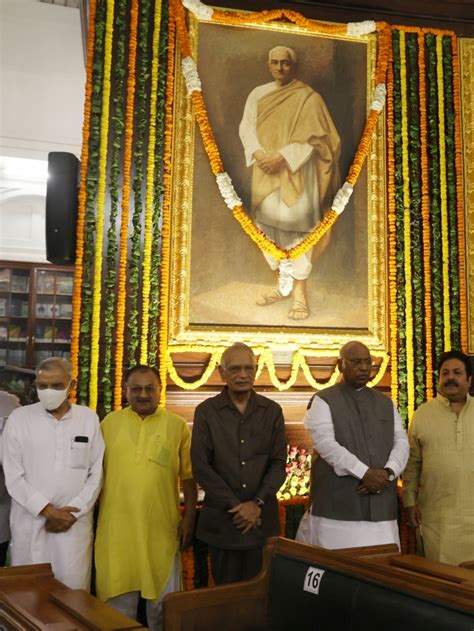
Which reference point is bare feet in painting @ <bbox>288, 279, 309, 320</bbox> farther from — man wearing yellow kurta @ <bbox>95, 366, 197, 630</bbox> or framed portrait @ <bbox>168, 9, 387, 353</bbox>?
man wearing yellow kurta @ <bbox>95, 366, 197, 630</bbox>

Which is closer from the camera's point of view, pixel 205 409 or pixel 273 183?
pixel 205 409

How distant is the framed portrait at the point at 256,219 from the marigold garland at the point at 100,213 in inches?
20.7

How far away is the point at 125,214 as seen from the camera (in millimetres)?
5102

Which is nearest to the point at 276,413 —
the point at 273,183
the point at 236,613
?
the point at 236,613

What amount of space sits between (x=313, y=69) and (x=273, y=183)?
1.02m

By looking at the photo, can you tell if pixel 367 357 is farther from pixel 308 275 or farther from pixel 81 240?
pixel 81 240

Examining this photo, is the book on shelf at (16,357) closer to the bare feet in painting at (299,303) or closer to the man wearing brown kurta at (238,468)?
the bare feet in painting at (299,303)

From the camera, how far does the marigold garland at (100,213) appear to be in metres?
4.89

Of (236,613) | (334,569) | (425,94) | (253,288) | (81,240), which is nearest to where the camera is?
(334,569)

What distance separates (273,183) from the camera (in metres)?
5.46

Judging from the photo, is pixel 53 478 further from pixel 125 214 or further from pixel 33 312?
pixel 33 312

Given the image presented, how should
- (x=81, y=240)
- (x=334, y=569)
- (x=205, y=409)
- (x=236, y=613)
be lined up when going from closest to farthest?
(x=334, y=569), (x=236, y=613), (x=205, y=409), (x=81, y=240)

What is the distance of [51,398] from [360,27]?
3.99 meters

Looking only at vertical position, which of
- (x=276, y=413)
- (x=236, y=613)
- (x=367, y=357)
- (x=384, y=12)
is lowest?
(x=236, y=613)
